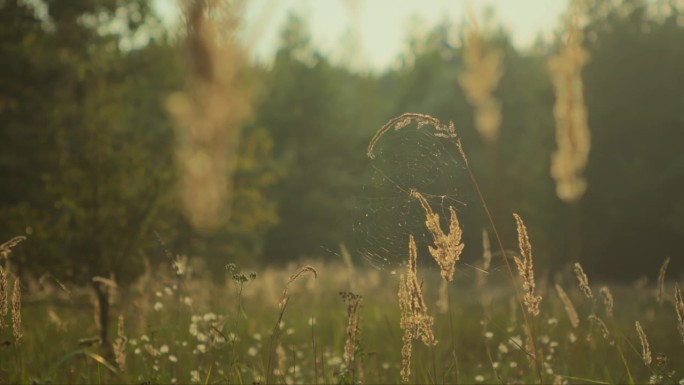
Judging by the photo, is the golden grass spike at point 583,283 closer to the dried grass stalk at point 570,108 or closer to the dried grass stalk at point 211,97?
the dried grass stalk at point 570,108

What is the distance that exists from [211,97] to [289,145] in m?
31.9

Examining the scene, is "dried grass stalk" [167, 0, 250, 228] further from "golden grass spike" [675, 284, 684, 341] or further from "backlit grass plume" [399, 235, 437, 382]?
"golden grass spike" [675, 284, 684, 341]

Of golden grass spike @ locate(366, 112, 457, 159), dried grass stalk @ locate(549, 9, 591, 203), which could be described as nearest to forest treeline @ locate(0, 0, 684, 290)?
golden grass spike @ locate(366, 112, 457, 159)

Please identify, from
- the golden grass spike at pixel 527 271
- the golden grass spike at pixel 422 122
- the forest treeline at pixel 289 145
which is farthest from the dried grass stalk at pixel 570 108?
the golden grass spike at pixel 527 271

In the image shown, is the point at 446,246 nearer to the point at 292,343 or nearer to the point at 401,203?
the point at 401,203

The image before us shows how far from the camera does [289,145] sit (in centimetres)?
3275

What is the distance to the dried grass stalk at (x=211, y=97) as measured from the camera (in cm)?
97

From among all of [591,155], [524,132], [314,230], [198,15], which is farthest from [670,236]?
[198,15]

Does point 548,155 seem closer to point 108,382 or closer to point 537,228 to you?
point 537,228

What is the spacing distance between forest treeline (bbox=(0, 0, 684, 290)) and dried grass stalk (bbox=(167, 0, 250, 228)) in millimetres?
39

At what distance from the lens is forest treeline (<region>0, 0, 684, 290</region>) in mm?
A: 7164

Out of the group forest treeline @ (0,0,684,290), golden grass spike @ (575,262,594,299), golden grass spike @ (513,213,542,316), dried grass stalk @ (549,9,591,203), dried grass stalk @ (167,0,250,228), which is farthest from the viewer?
forest treeline @ (0,0,684,290)

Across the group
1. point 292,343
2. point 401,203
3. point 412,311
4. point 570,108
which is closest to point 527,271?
point 412,311

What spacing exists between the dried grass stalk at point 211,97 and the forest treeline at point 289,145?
0.04m
